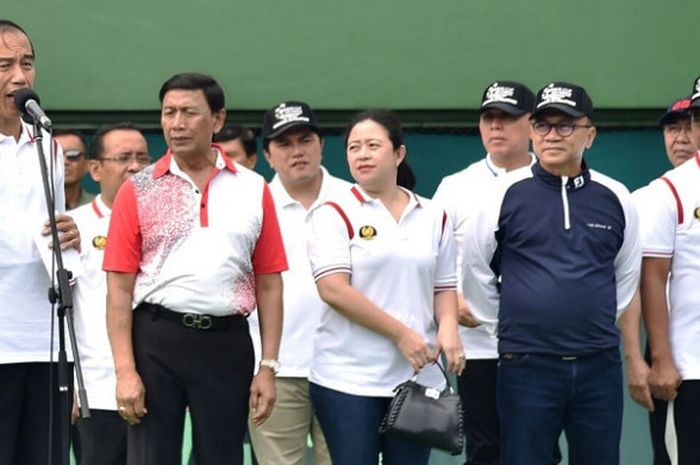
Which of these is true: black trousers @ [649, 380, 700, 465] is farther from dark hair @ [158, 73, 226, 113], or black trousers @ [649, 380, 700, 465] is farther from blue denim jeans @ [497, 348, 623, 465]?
dark hair @ [158, 73, 226, 113]

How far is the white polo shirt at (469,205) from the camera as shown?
273 inches

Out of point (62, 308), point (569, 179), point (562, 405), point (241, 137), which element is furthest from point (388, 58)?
point (62, 308)

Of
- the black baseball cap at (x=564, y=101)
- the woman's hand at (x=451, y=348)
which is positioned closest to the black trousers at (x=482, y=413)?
the woman's hand at (x=451, y=348)

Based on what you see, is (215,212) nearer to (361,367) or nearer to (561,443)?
(361,367)

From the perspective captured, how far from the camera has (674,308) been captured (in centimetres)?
661

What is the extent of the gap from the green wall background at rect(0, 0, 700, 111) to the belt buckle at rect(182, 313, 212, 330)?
321 cm

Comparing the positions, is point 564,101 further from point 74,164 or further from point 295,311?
point 74,164

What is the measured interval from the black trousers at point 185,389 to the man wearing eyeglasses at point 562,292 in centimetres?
120

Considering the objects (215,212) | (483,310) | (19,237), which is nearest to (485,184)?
(483,310)

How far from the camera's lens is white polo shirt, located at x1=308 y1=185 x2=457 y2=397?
622 centimetres

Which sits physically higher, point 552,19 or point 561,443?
point 552,19

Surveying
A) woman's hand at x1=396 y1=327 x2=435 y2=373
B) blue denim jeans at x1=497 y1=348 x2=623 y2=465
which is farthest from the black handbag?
blue denim jeans at x1=497 y1=348 x2=623 y2=465

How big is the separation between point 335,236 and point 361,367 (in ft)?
1.71

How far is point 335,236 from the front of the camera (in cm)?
626
